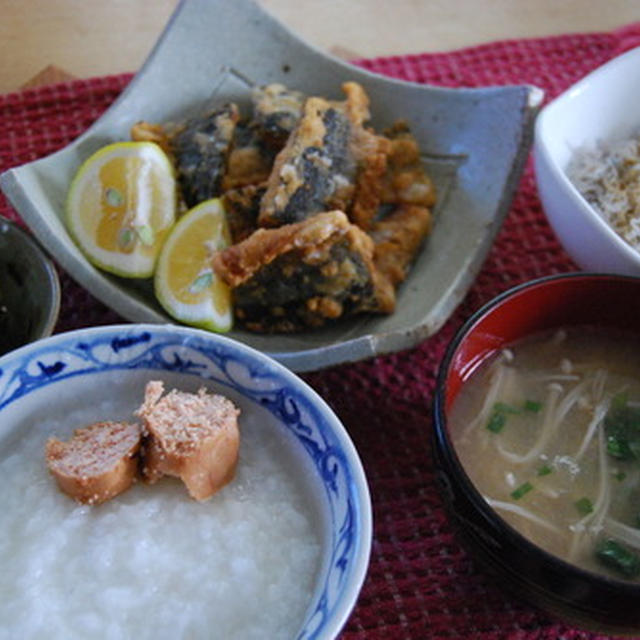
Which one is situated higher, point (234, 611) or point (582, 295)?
point (582, 295)

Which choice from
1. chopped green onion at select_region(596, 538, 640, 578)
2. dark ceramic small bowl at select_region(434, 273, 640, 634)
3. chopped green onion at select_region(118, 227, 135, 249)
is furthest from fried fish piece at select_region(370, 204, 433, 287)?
chopped green onion at select_region(596, 538, 640, 578)

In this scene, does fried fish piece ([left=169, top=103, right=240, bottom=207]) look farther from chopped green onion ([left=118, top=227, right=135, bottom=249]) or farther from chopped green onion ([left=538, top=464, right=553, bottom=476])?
chopped green onion ([left=538, top=464, right=553, bottom=476])

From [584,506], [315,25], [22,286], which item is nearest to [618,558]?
[584,506]

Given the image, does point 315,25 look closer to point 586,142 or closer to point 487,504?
point 586,142

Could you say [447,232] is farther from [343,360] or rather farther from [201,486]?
A: [201,486]

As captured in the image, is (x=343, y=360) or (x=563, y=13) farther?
(x=563, y=13)

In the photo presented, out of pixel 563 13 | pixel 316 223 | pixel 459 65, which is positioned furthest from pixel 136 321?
pixel 563 13

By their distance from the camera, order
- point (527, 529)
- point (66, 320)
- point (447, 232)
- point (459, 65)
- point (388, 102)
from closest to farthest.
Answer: point (527, 529)
point (66, 320)
point (447, 232)
point (388, 102)
point (459, 65)
